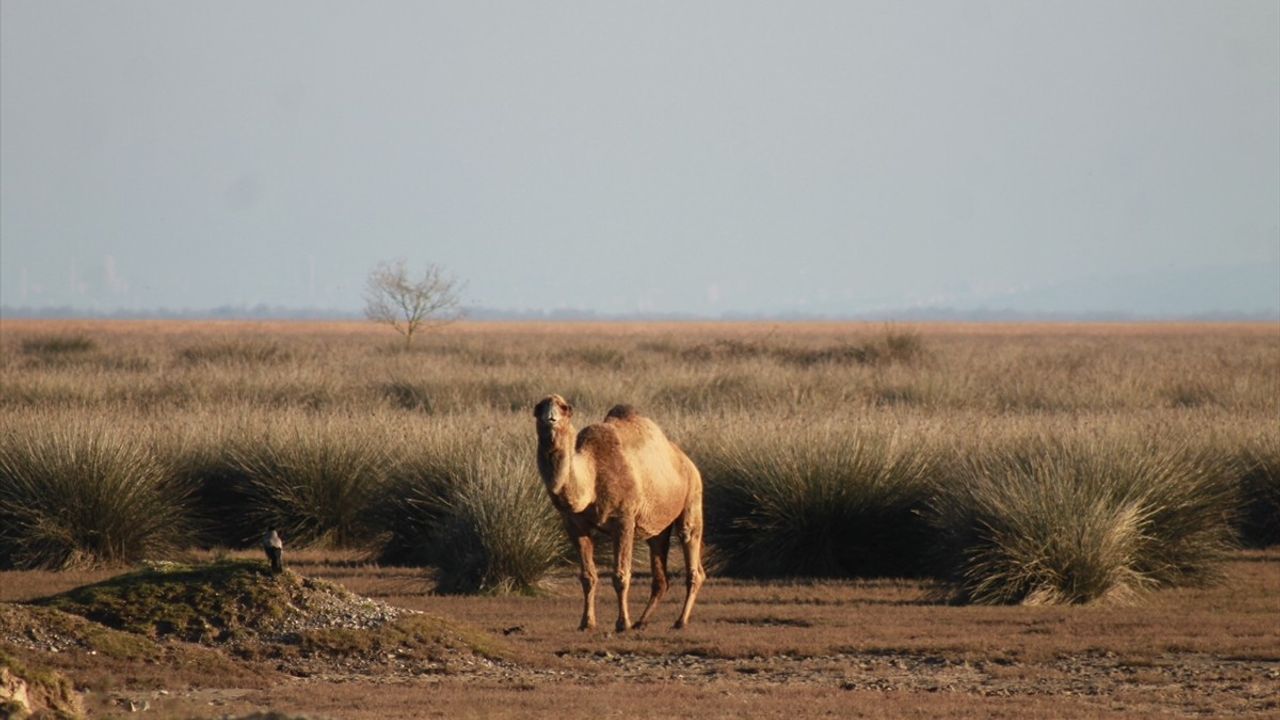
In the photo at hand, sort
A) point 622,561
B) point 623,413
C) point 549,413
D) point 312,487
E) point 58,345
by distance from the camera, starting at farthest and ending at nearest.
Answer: point 58,345 → point 312,487 → point 623,413 → point 622,561 → point 549,413

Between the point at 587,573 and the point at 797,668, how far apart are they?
1709mm

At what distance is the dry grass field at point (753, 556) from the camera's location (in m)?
10.2

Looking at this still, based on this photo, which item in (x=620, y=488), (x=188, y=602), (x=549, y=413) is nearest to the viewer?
(x=549, y=413)

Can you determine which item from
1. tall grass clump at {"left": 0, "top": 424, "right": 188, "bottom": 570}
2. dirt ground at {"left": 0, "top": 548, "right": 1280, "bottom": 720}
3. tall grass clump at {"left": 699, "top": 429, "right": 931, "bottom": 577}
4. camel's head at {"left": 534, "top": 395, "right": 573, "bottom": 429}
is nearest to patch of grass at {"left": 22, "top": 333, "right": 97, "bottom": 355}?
tall grass clump at {"left": 0, "top": 424, "right": 188, "bottom": 570}

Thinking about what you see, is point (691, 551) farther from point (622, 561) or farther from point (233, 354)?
point (233, 354)

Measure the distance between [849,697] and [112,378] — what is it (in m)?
29.0

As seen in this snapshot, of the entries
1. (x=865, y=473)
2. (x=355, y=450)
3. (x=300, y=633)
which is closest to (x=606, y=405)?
(x=355, y=450)

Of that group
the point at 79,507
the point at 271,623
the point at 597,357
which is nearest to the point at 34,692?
the point at 271,623

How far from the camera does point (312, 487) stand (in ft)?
64.2

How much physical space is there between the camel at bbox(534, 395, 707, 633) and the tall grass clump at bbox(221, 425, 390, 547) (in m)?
7.09

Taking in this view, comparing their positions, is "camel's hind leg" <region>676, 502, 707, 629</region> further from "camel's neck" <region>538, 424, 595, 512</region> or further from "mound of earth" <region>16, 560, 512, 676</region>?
"mound of earth" <region>16, 560, 512, 676</region>

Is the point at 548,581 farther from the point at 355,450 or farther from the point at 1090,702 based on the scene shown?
the point at 1090,702

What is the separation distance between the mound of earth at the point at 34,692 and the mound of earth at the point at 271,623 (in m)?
1.89

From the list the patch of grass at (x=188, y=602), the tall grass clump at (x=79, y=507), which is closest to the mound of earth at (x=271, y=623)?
the patch of grass at (x=188, y=602)
